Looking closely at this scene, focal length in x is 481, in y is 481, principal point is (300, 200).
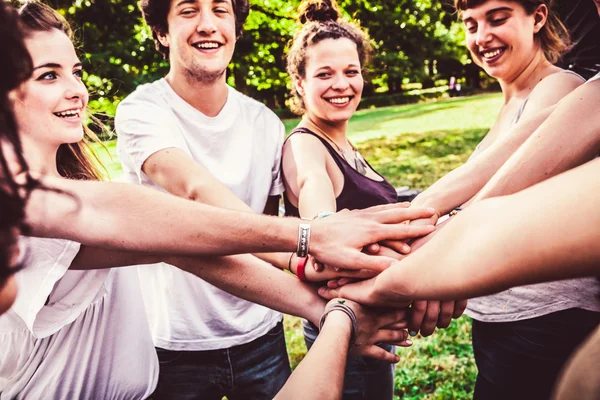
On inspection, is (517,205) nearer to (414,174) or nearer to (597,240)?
(597,240)

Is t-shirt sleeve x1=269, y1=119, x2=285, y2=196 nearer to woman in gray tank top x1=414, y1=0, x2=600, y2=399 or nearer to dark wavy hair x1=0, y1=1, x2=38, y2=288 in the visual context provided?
woman in gray tank top x1=414, y1=0, x2=600, y2=399

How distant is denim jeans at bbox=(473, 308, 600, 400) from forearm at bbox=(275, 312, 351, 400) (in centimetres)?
77

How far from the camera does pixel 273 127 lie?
8.79 feet

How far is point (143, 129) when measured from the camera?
7.19 ft

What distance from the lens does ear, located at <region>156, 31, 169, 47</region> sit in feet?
8.92

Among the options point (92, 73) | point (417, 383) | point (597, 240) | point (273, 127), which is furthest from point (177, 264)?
point (92, 73)

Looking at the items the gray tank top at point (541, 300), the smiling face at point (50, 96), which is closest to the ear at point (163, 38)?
the smiling face at point (50, 96)

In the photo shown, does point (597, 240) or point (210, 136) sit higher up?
point (210, 136)

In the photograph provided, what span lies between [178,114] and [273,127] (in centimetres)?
53

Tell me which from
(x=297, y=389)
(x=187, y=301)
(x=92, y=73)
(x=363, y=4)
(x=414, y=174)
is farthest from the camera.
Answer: (x=363, y=4)

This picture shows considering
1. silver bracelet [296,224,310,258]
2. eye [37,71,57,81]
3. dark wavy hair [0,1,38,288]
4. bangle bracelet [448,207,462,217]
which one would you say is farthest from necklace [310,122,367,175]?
dark wavy hair [0,1,38,288]

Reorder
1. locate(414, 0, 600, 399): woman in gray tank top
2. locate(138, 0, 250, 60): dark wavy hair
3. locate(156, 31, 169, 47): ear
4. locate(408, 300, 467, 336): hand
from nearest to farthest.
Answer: locate(414, 0, 600, 399): woman in gray tank top, locate(408, 300, 467, 336): hand, locate(138, 0, 250, 60): dark wavy hair, locate(156, 31, 169, 47): ear

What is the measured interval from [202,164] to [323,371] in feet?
4.28

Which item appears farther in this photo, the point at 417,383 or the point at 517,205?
the point at 417,383
